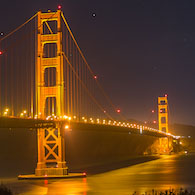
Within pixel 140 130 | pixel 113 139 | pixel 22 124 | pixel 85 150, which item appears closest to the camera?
pixel 22 124

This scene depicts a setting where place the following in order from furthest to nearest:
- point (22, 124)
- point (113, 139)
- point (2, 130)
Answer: point (113, 139) → point (2, 130) → point (22, 124)

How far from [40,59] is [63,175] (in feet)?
29.1

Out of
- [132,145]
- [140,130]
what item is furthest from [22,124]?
[132,145]

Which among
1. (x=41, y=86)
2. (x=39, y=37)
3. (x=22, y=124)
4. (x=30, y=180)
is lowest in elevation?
(x=30, y=180)

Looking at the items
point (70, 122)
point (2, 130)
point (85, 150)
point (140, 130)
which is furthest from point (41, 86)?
point (85, 150)

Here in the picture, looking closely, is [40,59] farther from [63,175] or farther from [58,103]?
[63,175]

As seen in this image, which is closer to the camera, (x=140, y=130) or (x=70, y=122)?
(x=70, y=122)

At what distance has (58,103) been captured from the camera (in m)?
40.3

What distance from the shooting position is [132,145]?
128000 millimetres

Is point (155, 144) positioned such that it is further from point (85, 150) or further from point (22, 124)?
point (22, 124)

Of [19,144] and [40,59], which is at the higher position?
[40,59]

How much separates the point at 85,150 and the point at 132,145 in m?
26.8

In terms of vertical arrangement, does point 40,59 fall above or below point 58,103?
above

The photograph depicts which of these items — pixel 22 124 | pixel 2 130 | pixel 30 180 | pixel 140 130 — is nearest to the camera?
pixel 22 124
